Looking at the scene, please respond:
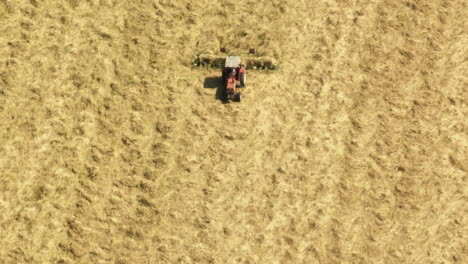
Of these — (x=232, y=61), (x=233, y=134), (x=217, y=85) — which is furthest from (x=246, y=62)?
(x=233, y=134)

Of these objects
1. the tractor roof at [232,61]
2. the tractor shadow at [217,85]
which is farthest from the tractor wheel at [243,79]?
the tractor shadow at [217,85]

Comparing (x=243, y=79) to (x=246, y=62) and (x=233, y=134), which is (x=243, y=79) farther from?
(x=233, y=134)

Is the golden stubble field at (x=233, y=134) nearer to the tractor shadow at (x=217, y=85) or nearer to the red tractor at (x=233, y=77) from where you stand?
the tractor shadow at (x=217, y=85)

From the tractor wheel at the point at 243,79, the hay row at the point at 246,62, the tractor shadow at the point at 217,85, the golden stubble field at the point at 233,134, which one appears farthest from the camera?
the hay row at the point at 246,62

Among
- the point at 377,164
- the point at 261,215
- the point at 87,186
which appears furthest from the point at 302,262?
the point at 87,186

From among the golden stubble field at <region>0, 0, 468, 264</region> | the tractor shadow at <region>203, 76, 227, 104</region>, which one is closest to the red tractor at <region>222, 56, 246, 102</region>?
the tractor shadow at <region>203, 76, 227, 104</region>

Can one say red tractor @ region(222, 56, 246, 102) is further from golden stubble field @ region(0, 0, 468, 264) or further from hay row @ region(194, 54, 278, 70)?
hay row @ region(194, 54, 278, 70)
